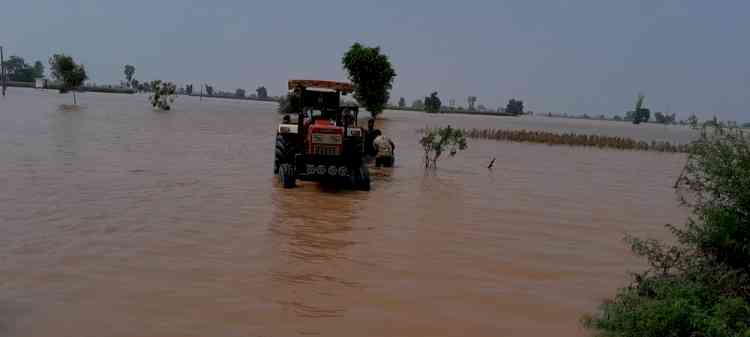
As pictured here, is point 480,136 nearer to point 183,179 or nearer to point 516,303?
point 183,179

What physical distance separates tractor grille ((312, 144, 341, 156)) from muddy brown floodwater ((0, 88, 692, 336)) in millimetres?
692

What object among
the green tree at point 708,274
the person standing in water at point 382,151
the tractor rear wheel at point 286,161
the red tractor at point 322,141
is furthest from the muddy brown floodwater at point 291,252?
the person standing in water at point 382,151

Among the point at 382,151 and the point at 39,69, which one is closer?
the point at 382,151

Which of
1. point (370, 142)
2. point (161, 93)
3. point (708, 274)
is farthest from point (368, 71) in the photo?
point (708, 274)

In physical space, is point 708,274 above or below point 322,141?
below

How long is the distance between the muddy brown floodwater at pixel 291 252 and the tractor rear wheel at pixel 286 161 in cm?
28

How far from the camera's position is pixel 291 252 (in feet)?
21.7

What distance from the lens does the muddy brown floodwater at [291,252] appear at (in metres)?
4.74

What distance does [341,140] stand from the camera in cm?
1075

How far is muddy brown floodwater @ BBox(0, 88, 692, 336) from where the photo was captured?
474cm

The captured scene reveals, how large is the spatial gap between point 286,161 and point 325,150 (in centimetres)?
94

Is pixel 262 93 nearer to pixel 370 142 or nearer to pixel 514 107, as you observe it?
pixel 514 107

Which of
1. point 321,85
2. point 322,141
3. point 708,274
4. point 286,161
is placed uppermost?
point 321,85

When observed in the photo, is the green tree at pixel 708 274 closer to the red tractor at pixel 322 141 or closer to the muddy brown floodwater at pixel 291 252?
the muddy brown floodwater at pixel 291 252
